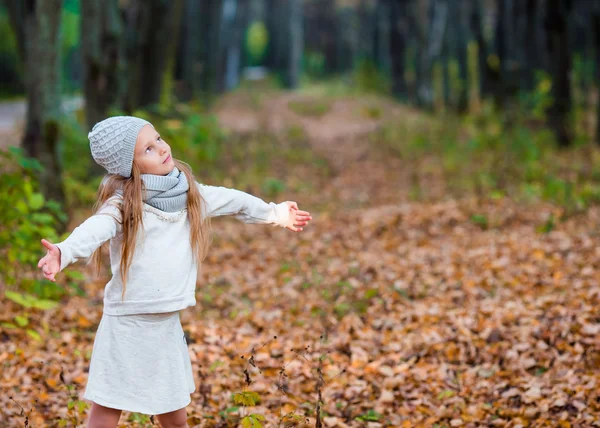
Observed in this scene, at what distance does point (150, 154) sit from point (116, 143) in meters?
0.17

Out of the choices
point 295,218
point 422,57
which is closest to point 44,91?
point 295,218

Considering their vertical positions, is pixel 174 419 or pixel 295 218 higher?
pixel 295 218

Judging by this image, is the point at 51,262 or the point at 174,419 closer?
the point at 51,262

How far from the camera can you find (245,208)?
367 centimetres

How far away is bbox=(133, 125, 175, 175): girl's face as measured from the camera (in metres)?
3.36

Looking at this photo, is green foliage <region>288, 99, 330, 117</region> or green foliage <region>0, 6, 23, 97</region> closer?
green foliage <region>288, 99, 330, 117</region>

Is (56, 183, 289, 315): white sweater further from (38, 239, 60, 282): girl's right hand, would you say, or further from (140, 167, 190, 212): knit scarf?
(38, 239, 60, 282): girl's right hand

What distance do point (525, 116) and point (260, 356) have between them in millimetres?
13271

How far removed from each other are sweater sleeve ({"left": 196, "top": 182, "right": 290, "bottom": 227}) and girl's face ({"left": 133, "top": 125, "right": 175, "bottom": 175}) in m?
0.25

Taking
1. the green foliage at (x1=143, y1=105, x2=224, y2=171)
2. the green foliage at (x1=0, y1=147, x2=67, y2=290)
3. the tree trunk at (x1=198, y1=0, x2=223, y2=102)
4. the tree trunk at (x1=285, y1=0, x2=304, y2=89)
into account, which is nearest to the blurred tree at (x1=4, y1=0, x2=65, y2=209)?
the green foliage at (x1=143, y1=105, x2=224, y2=171)

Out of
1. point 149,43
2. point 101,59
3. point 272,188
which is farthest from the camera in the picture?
point 149,43

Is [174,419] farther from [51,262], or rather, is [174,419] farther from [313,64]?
[313,64]

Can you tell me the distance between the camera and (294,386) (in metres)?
5.15

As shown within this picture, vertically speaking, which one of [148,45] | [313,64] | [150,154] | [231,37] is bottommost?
[313,64]
